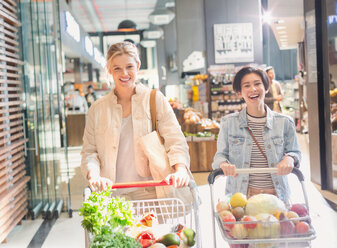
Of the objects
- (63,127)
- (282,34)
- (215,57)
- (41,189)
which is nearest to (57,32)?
(63,127)

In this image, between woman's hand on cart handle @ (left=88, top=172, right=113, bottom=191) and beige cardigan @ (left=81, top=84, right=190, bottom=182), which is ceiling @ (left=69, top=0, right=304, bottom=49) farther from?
woman's hand on cart handle @ (left=88, top=172, right=113, bottom=191)

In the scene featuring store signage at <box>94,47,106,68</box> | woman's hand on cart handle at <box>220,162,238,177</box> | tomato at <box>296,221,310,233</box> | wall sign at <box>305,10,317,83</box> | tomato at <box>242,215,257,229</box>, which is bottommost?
tomato at <box>296,221,310,233</box>

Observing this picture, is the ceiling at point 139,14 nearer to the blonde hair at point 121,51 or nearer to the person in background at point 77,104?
the person in background at point 77,104

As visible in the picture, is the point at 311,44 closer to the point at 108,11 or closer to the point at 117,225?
the point at 117,225

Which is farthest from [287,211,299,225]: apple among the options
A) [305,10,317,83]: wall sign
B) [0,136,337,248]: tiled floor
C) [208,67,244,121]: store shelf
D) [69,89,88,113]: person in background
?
[69,89,88,113]: person in background

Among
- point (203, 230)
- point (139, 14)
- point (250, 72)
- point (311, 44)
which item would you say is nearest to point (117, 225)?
point (250, 72)

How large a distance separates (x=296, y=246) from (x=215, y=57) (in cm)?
1057

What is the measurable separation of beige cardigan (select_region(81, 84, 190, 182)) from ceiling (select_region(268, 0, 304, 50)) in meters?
7.10

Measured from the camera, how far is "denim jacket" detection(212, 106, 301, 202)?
2283 mm

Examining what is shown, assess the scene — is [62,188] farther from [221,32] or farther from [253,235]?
[221,32]

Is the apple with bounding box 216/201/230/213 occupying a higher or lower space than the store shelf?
lower

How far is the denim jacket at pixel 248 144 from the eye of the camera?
7.49 ft

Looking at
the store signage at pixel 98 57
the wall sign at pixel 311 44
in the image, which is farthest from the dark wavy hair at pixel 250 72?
the store signage at pixel 98 57

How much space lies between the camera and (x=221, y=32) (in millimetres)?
11828
